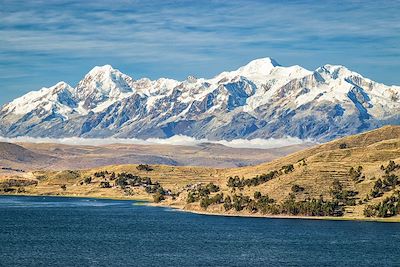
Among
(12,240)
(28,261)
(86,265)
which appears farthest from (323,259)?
(12,240)

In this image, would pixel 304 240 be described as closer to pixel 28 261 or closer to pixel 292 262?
pixel 292 262

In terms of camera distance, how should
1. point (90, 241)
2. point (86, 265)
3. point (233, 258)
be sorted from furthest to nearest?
point (90, 241)
point (233, 258)
point (86, 265)

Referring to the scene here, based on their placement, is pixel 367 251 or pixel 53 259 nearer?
pixel 53 259

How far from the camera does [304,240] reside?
7864 inches

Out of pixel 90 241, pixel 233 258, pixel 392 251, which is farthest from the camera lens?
pixel 90 241

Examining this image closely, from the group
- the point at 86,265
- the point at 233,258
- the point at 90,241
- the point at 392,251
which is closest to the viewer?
the point at 86,265

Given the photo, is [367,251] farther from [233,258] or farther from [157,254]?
[157,254]

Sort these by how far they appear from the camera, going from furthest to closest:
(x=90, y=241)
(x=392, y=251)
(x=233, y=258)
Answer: (x=90, y=241), (x=392, y=251), (x=233, y=258)

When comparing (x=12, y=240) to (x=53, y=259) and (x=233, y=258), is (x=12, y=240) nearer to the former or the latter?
(x=53, y=259)

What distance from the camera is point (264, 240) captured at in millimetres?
199875

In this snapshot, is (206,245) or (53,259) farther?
(206,245)

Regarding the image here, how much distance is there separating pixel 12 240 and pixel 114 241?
2429 cm

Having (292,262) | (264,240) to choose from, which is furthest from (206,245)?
(292,262)

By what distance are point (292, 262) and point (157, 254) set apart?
2877 cm
